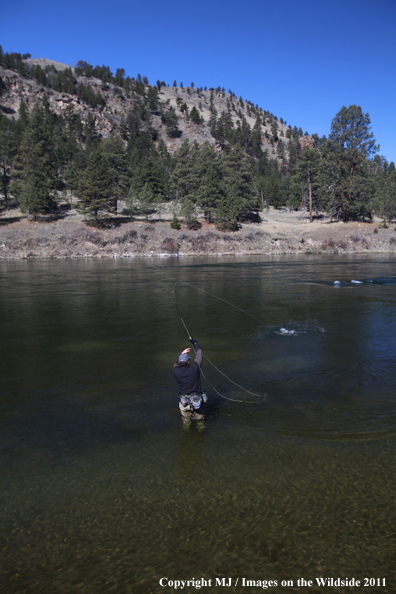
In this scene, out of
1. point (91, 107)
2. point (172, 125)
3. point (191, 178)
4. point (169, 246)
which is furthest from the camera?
point (172, 125)

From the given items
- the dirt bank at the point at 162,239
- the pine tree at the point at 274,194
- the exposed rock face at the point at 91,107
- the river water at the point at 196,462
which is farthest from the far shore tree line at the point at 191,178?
the exposed rock face at the point at 91,107

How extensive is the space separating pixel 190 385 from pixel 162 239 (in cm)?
5830

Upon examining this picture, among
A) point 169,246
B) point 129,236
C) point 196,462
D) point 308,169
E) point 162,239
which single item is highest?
point 308,169

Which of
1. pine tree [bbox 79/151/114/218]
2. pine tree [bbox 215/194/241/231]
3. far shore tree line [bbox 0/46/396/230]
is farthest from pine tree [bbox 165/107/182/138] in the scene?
pine tree [bbox 79/151/114/218]

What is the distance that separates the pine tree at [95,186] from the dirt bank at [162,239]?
355cm

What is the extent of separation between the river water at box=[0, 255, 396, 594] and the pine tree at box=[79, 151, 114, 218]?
168ft

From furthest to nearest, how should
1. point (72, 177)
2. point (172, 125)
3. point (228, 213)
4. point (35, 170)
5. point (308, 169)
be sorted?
point (172, 125) < point (72, 177) < point (308, 169) < point (228, 213) < point (35, 170)

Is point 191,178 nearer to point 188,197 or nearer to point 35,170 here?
point 188,197

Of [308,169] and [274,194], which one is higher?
[308,169]

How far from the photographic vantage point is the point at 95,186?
208ft

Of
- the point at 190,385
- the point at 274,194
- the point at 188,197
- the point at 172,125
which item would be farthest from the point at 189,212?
the point at 172,125

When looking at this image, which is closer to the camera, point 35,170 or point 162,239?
point 162,239

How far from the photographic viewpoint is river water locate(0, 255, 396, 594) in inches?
187

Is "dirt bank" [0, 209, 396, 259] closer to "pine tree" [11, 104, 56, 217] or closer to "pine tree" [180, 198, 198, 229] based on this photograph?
"pine tree" [180, 198, 198, 229]
